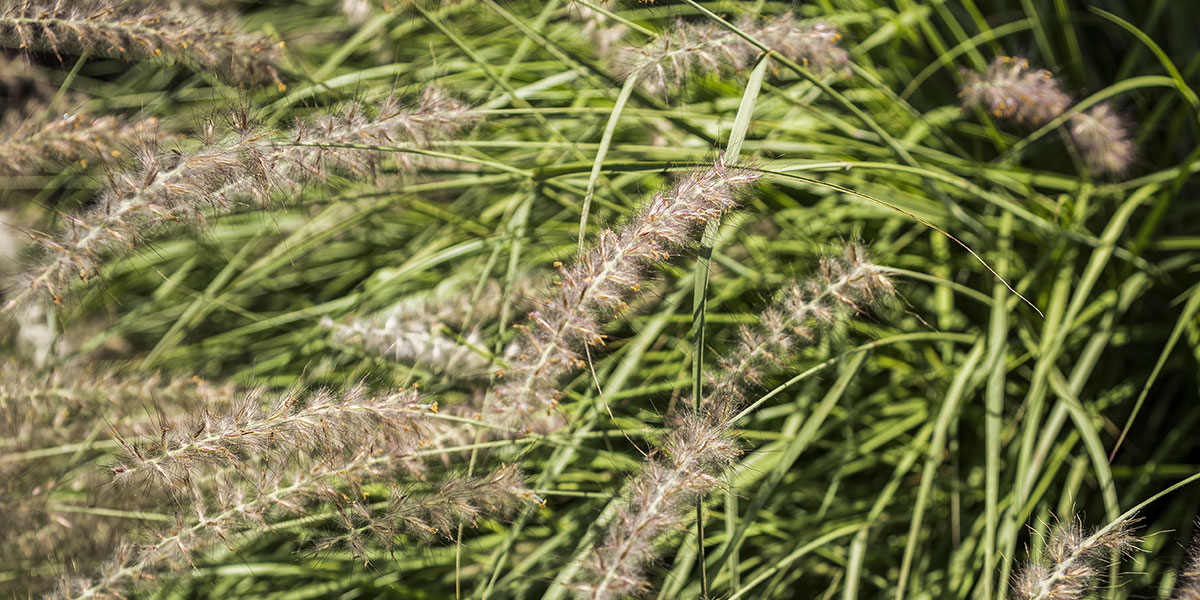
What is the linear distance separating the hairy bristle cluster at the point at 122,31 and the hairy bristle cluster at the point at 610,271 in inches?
35.4

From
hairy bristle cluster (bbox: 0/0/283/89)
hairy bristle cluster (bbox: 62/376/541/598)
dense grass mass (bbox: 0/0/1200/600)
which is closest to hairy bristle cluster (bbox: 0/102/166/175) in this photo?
dense grass mass (bbox: 0/0/1200/600)

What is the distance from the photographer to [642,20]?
96.2 inches

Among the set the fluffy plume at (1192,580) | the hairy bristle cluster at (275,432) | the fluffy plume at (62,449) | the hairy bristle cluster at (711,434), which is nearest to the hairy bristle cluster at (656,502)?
the hairy bristle cluster at (711,434)

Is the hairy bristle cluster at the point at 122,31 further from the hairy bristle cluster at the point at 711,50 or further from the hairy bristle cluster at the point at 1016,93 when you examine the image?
the hairy bristle cluster at the point at 1016,93

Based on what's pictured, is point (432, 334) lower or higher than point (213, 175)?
lower

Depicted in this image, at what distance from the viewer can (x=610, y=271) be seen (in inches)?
47.9

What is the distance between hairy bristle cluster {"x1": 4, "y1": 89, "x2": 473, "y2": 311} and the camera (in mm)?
1285

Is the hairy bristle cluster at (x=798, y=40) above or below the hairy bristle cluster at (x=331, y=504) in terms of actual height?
above

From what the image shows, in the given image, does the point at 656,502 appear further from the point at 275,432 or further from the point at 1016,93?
the point at 1016,93

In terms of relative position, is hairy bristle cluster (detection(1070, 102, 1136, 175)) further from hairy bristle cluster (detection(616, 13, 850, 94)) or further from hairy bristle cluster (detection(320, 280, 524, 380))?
A: hairy bristle cluster (detection(320, 280, 524, 380))

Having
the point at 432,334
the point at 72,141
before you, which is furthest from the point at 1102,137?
the point at 72,141

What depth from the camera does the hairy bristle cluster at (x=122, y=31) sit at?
56.0 inches

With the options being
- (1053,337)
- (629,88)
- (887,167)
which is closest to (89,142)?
(629,88)

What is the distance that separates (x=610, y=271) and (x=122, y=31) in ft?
3.71
